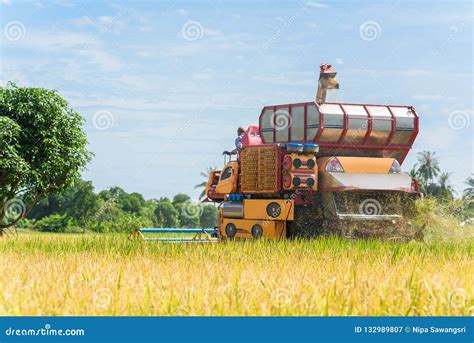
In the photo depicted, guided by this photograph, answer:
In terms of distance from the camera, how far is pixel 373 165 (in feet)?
54.3

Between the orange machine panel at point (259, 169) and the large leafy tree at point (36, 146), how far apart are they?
10428 millimetres

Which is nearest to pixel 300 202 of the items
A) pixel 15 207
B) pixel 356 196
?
pixel 356 196

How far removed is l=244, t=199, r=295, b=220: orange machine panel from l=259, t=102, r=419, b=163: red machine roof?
1.63 metres

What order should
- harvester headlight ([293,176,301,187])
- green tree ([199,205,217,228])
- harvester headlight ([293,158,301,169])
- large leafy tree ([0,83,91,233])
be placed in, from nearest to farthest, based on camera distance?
1. harvester headlight ([293,176,301,187])
2. harvester headlight ([293,158,301,169])
3. large leafy tree ([0,83,91,233])
4. green tree ([199,205,217,228])

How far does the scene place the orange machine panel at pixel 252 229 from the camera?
16562 millimetres

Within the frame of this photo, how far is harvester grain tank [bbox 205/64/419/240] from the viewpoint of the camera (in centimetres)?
1616

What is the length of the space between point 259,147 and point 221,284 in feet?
32.1

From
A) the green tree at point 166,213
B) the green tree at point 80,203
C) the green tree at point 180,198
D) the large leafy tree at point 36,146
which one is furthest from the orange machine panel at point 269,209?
the green tree at point 180,198

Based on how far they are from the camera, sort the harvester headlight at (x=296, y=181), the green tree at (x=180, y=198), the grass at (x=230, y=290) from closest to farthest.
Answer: the grass at (x=230, y=290) → the harvester headlight at (x=296, y=181) → the green tree at (x=180, y=198)

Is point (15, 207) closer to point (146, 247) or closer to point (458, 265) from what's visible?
point (146, 247)

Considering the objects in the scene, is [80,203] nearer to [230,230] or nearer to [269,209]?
[230,230]

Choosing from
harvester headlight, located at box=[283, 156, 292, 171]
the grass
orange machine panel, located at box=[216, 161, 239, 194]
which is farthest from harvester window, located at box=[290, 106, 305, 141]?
the grass

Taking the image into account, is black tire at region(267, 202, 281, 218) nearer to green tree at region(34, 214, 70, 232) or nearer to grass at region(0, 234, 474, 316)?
grass at region(0, 234, 474, 316)

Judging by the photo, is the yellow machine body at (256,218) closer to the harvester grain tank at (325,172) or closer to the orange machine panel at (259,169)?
the harvester grain tank at (325,172)
